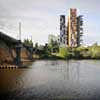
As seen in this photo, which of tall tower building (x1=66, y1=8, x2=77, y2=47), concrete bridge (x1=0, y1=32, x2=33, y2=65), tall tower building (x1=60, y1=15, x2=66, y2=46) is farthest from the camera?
tall tower building (x1=60, y1=15, x2=66, y2=46)

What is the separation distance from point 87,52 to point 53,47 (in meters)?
21.6

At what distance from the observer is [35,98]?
33.4ft

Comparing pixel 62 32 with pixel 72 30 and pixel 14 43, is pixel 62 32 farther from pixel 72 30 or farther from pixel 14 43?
pixel 14 43

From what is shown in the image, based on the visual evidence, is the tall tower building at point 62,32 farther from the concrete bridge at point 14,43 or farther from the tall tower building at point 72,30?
the concrete bridge at point 14,43

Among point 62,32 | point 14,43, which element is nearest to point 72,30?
point 62,32

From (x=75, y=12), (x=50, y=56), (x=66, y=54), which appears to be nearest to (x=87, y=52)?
(x=66, y=54)

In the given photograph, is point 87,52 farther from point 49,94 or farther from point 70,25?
point 49,94

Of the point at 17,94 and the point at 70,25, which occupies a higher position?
the point at 70,25

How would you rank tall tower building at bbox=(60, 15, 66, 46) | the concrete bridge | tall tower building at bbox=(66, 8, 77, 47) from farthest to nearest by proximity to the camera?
tall tower building at bbox=(60, 15, 66, 46) → tall tower building at bbox=(66, 8, 77, 47) → the concrete bridge

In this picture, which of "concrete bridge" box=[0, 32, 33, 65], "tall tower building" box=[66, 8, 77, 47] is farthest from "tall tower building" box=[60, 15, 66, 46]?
"concrete bridge" box=[0, 32, 33, 65]

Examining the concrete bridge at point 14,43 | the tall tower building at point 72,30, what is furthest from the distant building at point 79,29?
the concrete bridge at point 14,43

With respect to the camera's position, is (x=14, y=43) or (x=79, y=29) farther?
(x=79, y=29)

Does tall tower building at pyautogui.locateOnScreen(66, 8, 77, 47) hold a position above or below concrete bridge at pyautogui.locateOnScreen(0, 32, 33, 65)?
above

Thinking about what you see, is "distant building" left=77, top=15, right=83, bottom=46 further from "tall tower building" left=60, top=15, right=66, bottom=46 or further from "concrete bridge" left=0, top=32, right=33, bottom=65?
"concrete bridge" left=0, top=32, right=33, bottom=65
